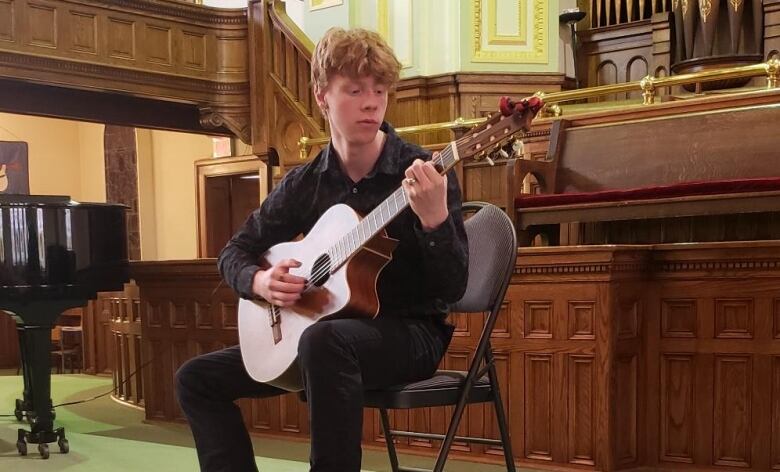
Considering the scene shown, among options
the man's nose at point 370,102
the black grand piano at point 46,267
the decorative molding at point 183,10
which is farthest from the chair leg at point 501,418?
the decorative molding at point 183,10

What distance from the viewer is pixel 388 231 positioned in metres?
1.80

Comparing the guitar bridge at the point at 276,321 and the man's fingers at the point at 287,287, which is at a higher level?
the man's fingers at the point at 287,287

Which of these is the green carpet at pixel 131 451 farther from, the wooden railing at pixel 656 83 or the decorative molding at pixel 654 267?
the wooden railing at pixel 656 83

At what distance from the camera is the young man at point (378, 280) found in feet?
5.08

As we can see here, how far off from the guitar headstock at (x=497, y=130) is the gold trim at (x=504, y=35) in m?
5.29

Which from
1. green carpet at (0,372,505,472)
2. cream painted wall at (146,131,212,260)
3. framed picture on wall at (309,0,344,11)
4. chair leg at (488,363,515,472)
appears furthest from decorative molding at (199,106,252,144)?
chair leg at (488,363,515,472)

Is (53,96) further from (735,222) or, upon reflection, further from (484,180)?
(735,222)

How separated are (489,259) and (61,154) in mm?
8891

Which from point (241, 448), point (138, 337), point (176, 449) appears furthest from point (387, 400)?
point (138, 337)

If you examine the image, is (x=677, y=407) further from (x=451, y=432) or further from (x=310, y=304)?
(x=310, y=304)

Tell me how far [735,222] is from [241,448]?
2.95 meters

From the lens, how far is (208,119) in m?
6.45

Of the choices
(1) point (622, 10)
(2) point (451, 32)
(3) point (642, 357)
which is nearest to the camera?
(3) point (642, 357)

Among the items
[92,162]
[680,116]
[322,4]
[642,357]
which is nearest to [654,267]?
[642,357]
